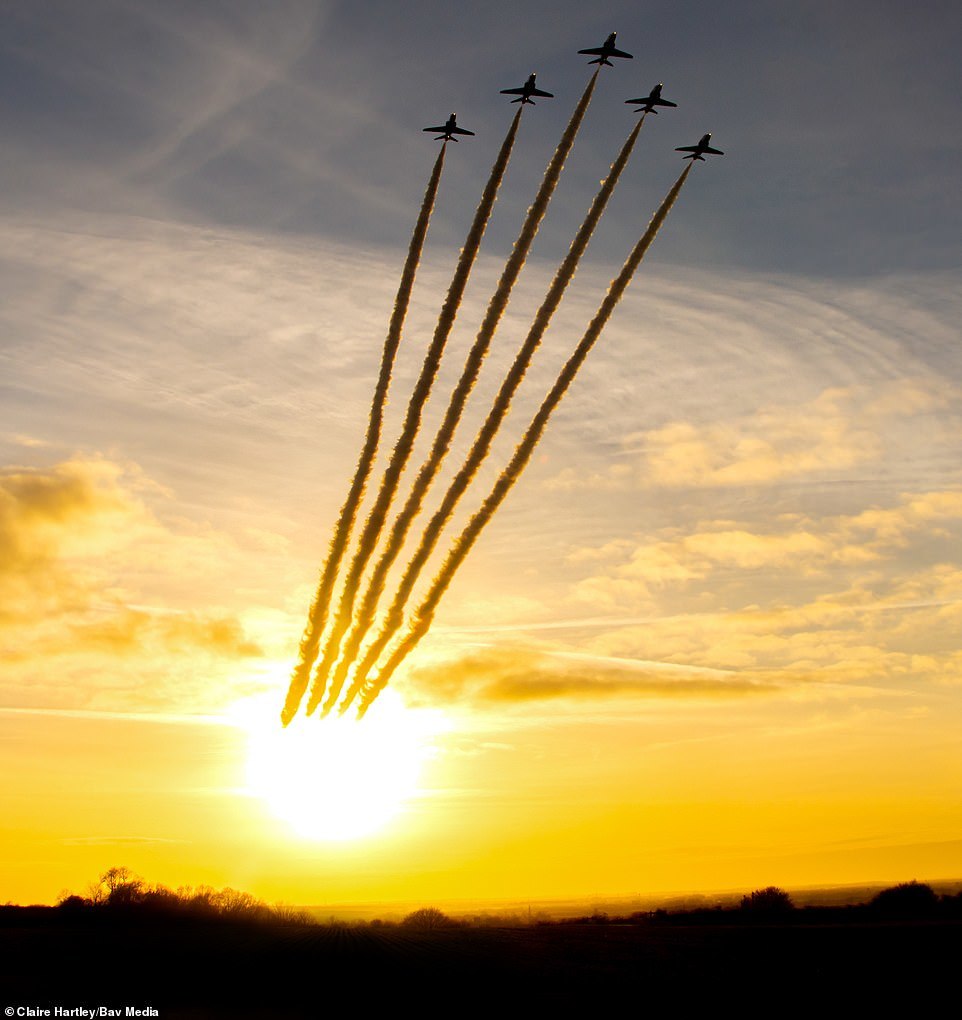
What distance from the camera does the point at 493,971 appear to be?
70938 mm

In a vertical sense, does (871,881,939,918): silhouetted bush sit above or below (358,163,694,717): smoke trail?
below

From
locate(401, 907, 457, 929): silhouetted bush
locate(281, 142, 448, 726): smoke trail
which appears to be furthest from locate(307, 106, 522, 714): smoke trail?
locate(401, 907, 457, 929): silhouetted bush

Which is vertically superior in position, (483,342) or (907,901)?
(483,342)

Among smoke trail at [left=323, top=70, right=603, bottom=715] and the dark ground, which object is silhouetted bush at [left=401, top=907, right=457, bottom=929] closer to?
the dark ground

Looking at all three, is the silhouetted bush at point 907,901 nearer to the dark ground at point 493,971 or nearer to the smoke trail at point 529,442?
the dark ground at point 493,971

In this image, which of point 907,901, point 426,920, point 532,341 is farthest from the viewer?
point 426,920

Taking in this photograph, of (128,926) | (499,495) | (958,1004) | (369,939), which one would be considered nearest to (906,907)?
(369,939)

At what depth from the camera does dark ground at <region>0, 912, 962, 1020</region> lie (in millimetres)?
56156

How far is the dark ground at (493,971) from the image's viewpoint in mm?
56156

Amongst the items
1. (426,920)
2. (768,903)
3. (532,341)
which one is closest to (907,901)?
(768,903)

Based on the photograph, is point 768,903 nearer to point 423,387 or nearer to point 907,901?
point 907,901

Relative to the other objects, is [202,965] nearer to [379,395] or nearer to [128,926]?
[379,395]

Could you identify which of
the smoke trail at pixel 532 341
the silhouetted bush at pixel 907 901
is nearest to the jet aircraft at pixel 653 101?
the smoke trail at pixel 532 341

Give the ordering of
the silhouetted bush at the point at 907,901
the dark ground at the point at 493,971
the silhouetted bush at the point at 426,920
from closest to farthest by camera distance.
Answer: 1. the dark ground at the point at 493,971
2. the silhouetted bush at the point at 907,901
3. the silhouetted bush at the point at 426,920
